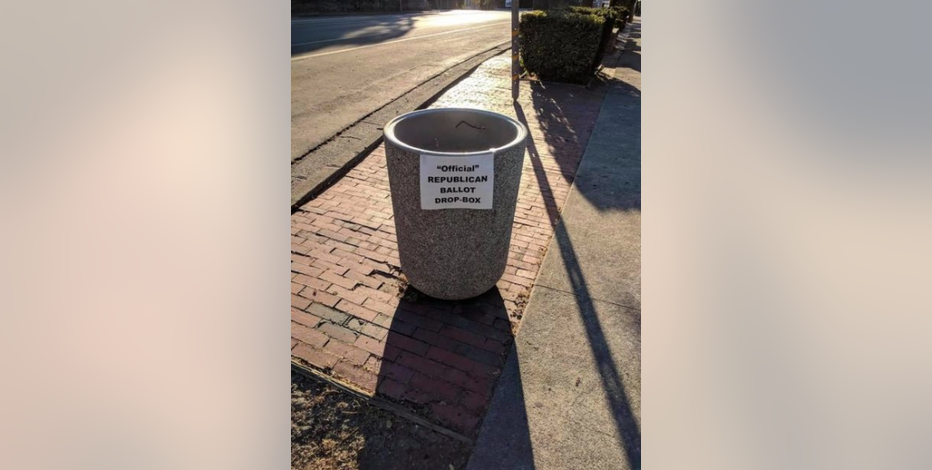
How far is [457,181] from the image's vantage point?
9.07ft

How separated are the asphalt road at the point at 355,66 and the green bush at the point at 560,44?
1.90 meters

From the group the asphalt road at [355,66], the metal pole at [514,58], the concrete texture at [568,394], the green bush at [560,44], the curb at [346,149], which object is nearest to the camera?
the concrete texture at [568,394]

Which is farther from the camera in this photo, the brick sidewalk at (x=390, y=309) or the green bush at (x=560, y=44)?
the green bush at (x=560, y=44)

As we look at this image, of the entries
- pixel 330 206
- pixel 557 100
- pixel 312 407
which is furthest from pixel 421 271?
pixel 557 100

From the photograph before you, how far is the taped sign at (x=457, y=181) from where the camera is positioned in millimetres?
2709

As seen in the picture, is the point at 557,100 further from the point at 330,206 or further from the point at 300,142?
the point at 330,206

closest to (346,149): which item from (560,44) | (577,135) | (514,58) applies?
(577,135)

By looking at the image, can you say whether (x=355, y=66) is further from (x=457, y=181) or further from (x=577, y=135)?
(x=457, y=181)

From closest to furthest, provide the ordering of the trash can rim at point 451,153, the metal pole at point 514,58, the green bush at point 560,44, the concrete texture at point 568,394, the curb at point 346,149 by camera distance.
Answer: the concrete texture at point 568,394
the trash can rim at point 451,153
the curb at point 346,149
the metal pole at point 514,58
the green bush at point 560,44

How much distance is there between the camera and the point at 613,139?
670 cm

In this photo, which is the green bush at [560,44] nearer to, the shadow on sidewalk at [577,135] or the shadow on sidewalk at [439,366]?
the shadow on sidewalk at [577,135]

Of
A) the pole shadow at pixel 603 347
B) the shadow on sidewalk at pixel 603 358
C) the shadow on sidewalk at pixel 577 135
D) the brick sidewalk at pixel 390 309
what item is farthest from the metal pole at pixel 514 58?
the shadow on sidewalk at pixel 603 358

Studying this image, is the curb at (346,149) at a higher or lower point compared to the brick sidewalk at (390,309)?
higher

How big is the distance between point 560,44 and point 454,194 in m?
7.54
